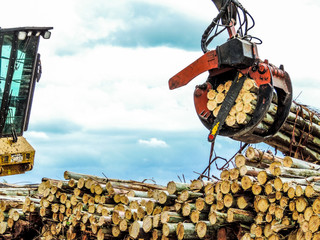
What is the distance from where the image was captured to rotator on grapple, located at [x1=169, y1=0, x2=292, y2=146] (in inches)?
259

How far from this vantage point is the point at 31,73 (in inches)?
306

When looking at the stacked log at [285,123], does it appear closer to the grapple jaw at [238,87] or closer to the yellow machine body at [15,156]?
the grapple jaw at [238,87]

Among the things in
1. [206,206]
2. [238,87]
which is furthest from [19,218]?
[238,87]

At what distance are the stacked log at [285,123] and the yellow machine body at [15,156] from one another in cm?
302

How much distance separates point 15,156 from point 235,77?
142 inches

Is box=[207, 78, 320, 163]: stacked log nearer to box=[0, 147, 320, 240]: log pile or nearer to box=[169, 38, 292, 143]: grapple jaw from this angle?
box=[169, 38, 292, 143]: grapple jaw

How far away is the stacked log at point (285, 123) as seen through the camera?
6.64 m

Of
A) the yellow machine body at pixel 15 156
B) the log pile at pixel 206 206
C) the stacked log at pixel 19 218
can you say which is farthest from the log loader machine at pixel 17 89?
the log pile at pixel 206 206

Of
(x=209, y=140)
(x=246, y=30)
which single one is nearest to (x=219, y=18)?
(x=246, y=30)

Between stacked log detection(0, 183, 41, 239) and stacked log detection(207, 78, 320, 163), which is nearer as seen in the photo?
stacked log detection(207, 78, 320, 163)

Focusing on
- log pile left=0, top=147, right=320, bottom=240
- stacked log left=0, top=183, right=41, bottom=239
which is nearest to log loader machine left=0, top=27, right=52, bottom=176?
stacked log left=0, top=183, right=41, bottom=239

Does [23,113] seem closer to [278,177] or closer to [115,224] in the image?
[115,224]

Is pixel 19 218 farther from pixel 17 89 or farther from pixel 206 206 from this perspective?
pixel 206 206

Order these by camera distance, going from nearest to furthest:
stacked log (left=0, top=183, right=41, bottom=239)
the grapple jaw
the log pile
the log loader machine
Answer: the log pile < the grapple jaw < stacked log (left=0, top=183, right=41, bottom=239) < the log loader machine
